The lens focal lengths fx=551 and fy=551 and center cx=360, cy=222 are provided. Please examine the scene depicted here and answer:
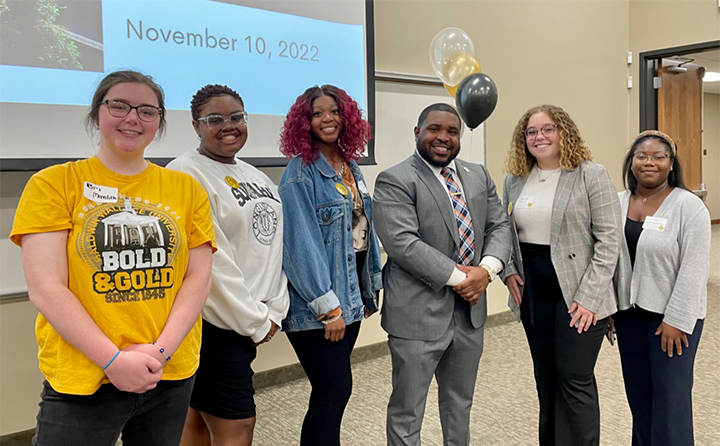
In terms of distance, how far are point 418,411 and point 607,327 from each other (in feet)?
2.56

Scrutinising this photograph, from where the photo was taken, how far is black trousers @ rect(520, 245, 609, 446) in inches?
77.6

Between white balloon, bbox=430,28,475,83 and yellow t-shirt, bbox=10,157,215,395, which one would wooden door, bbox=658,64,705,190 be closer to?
white balloon, bbox=430,28,475,83

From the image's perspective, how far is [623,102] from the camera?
5551 millimetres

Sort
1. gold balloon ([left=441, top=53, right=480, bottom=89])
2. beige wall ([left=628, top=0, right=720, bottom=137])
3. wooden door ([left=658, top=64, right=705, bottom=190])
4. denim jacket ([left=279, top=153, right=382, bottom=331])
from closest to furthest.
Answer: denim jacket ([left=279, top=153, right=382, bottom=331]) → gold balloon ([left=441, top=53, right=480, bottom=89]) → beige wall ([left=628, top=0, right=720, bottom=137]) → wooden door ([left=658, top=64, right=705, bottom=190])

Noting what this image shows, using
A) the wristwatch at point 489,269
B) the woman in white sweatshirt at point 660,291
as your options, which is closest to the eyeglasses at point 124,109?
the wristwatch at point 489,269

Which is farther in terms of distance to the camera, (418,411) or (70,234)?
(418,411)

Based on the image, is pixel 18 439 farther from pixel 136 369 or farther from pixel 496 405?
pixel 496 405

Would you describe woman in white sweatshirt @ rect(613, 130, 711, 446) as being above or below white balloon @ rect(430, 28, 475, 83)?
below

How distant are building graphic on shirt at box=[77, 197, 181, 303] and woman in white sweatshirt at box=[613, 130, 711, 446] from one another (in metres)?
1.55

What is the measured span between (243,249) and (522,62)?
11.9ft

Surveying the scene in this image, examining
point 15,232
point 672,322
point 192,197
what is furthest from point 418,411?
point 15,232

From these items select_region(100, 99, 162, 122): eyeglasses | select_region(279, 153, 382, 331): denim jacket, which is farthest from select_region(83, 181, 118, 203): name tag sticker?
select_region(279, 153, 382, 331): denim jacket

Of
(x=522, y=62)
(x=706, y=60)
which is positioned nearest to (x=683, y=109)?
(x=706, y=60)

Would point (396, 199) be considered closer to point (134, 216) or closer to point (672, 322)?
point (134, 216)
